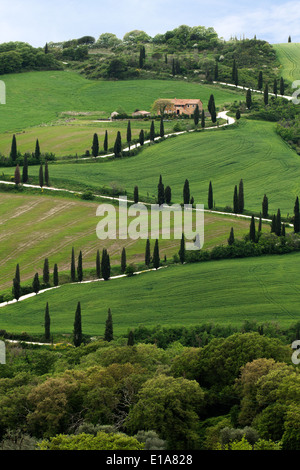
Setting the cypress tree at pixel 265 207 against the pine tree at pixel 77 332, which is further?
the cypress tree at pixel 265 207

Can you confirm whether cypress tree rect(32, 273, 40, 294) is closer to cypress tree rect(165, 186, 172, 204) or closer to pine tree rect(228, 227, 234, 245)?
pine tree rect(228, 227, 234, 245)

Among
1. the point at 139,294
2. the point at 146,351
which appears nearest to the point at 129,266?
the point at 139,294

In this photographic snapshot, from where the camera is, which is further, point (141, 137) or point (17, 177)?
point (141, 137)

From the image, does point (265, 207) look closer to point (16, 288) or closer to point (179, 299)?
point (179, 299)

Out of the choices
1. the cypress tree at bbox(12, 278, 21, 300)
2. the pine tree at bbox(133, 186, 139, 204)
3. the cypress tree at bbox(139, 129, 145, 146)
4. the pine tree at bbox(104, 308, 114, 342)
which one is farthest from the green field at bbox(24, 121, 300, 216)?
the pine tree at bbox(104, 308, 114, 342)

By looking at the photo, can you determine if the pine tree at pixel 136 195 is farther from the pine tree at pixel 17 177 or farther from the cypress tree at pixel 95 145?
the cypress tree at pixel 95 145

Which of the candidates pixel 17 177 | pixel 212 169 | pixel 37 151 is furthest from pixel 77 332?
pixel 37 151

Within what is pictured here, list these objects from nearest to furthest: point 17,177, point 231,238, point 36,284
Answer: point 36,284
point 231,238
point 17,177

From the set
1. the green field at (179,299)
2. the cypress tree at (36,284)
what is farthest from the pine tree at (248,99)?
the cypress tree at (36,284)
